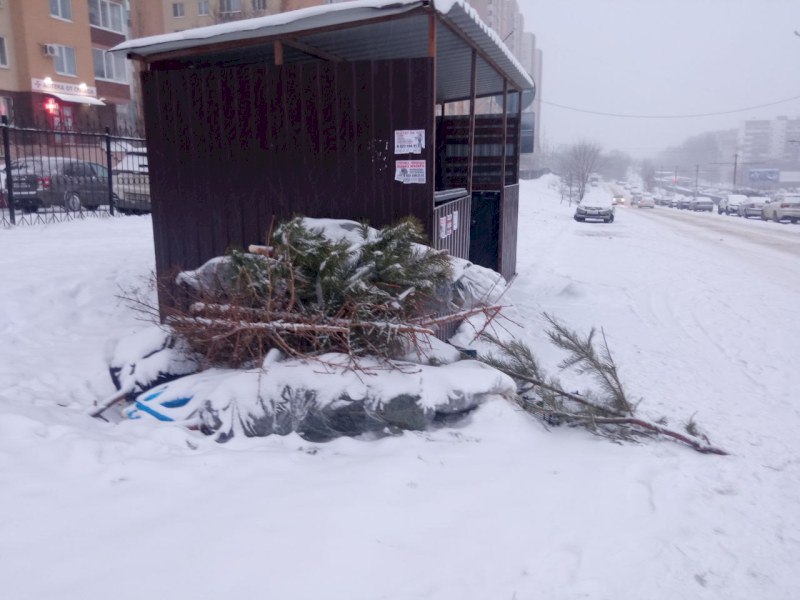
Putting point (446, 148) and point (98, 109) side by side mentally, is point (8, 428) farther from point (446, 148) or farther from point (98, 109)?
point (98, 109)

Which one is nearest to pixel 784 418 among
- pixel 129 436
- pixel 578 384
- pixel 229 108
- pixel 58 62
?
pixel 578 384

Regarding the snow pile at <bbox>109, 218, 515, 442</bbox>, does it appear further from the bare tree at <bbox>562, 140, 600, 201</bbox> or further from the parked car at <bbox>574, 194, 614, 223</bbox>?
the bare tree at <bbox>562, 140, 600, 201</bbox>

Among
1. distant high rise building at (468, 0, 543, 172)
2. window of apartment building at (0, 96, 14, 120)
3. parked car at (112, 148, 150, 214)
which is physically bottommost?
parked car at (112, 148, 150, 214)

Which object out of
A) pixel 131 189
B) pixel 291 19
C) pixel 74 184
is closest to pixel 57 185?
pixel 74 184

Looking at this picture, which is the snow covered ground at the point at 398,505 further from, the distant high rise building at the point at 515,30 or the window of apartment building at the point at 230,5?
the distant high rise building at the point at 515,30

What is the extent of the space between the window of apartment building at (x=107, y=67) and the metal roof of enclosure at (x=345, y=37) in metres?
32.7

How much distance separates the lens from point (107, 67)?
3612cm

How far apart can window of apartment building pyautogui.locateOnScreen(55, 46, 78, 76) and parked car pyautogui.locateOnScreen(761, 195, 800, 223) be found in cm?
3540

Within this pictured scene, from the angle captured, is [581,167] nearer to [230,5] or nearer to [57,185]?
[230,5]

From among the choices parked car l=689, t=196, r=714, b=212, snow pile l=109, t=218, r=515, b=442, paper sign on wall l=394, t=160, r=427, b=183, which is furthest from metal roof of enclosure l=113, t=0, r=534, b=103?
parked car l=689, t=196, r=714, b=212

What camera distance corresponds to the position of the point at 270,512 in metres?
3.38

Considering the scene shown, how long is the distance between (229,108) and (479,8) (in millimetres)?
85612

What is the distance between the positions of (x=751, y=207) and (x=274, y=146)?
38150 mm

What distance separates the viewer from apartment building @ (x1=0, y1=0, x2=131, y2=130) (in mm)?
30531
